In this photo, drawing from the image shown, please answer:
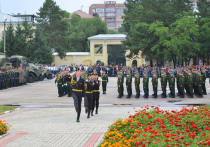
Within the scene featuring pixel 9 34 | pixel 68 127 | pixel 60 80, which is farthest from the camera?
pixel 9 34

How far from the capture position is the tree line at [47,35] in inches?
2246

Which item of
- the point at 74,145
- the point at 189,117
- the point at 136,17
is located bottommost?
the point at 74,145

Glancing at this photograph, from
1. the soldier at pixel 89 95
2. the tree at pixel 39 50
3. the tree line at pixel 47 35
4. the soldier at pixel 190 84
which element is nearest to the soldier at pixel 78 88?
the soldier at pixel 89 95

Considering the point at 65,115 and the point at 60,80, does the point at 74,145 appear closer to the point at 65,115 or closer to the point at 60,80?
the point at 65,115

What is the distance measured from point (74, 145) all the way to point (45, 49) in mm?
50032

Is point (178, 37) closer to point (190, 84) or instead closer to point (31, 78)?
point (31, 78)

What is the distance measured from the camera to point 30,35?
59.4 meters

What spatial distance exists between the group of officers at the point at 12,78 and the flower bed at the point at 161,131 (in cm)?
2273

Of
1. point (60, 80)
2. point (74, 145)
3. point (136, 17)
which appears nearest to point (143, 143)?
point (74, 145)

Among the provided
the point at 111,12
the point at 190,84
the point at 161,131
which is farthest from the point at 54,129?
the point at 111,12

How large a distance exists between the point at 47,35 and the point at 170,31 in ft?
99.2

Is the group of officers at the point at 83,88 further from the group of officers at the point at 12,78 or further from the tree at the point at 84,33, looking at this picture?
the tree at the point at 84,33

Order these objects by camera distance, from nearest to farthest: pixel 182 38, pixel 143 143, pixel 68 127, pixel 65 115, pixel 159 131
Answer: pixel 143 143 → pixel 159 131 → pixel 68 127 → pixel 65 115 → pixel 182 38

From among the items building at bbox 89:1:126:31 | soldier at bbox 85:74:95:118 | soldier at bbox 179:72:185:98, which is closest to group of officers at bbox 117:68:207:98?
soldier at bbox 179:72:185:98
